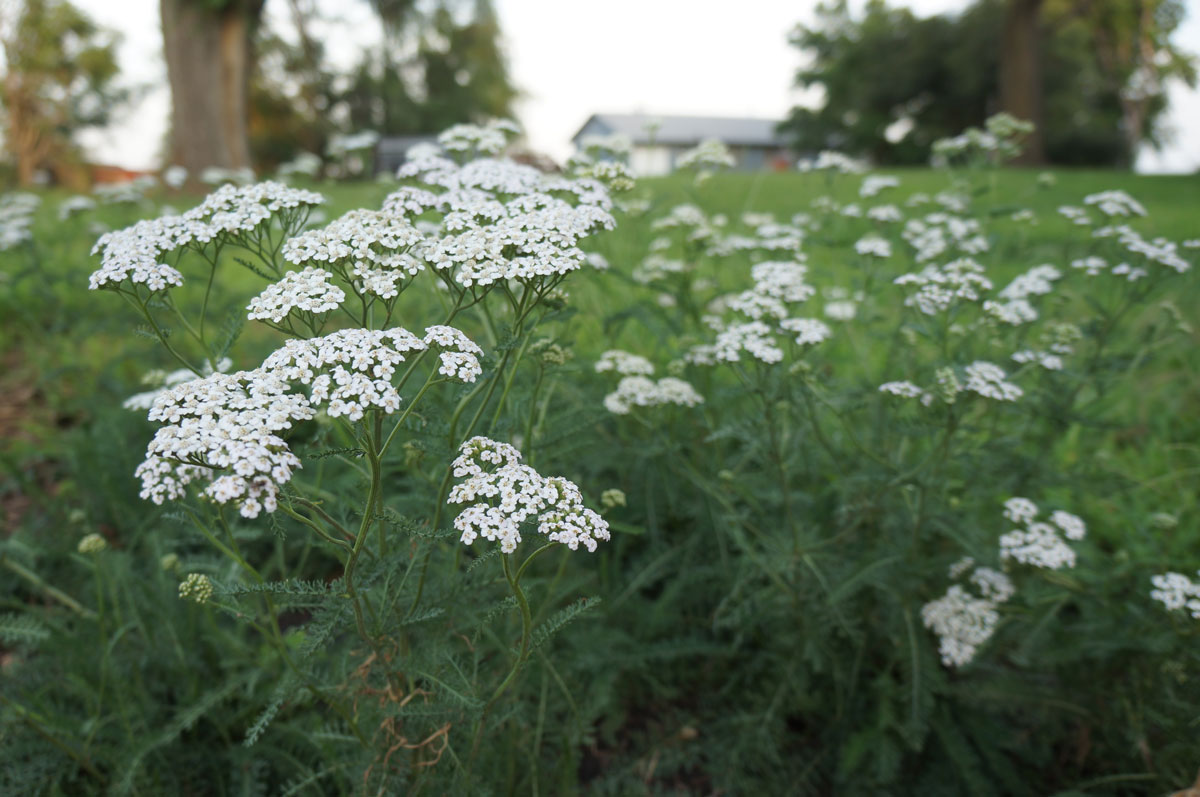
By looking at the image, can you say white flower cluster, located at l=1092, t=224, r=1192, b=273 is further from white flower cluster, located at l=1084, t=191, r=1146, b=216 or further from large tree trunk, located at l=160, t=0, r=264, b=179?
large tree trunk, located at l=160, t=0, r=264, b=179

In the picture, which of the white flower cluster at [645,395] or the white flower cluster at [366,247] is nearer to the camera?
the white flower cluster at [366,247]

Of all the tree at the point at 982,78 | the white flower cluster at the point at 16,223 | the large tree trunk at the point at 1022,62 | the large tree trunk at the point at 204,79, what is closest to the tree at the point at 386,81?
the tree at the point at 982,78

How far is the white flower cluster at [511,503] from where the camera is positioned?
1441 mm

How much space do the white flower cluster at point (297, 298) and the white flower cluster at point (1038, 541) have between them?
2.12 meters

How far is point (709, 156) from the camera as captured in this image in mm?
3682

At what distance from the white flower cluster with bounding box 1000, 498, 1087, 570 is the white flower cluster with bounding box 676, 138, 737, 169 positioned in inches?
86.6

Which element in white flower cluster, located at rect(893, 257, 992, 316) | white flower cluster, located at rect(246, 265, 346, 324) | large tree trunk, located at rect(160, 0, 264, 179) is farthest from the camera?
large tree trunk, located at rect(160, 0, 264, 179)

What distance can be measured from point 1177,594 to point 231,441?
2566 mm

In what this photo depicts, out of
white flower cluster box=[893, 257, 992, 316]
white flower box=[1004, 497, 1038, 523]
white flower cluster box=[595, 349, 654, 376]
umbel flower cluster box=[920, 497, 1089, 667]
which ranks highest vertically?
white flower cluster box=[893, 257, 992, 316]

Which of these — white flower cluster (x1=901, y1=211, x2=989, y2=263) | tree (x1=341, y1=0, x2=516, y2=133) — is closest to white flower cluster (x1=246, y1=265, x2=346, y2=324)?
white flower cluster (x1=901, y1=211, x2=989, y2=263)

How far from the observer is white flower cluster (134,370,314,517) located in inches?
52.6

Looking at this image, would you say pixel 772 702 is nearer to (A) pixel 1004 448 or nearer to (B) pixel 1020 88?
(A) pixel 1004 448

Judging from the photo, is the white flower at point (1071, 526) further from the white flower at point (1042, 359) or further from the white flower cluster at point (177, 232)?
the white flower cluster at point (177, 232)

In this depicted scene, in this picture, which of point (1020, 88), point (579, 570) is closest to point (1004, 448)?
point (579, 570)
